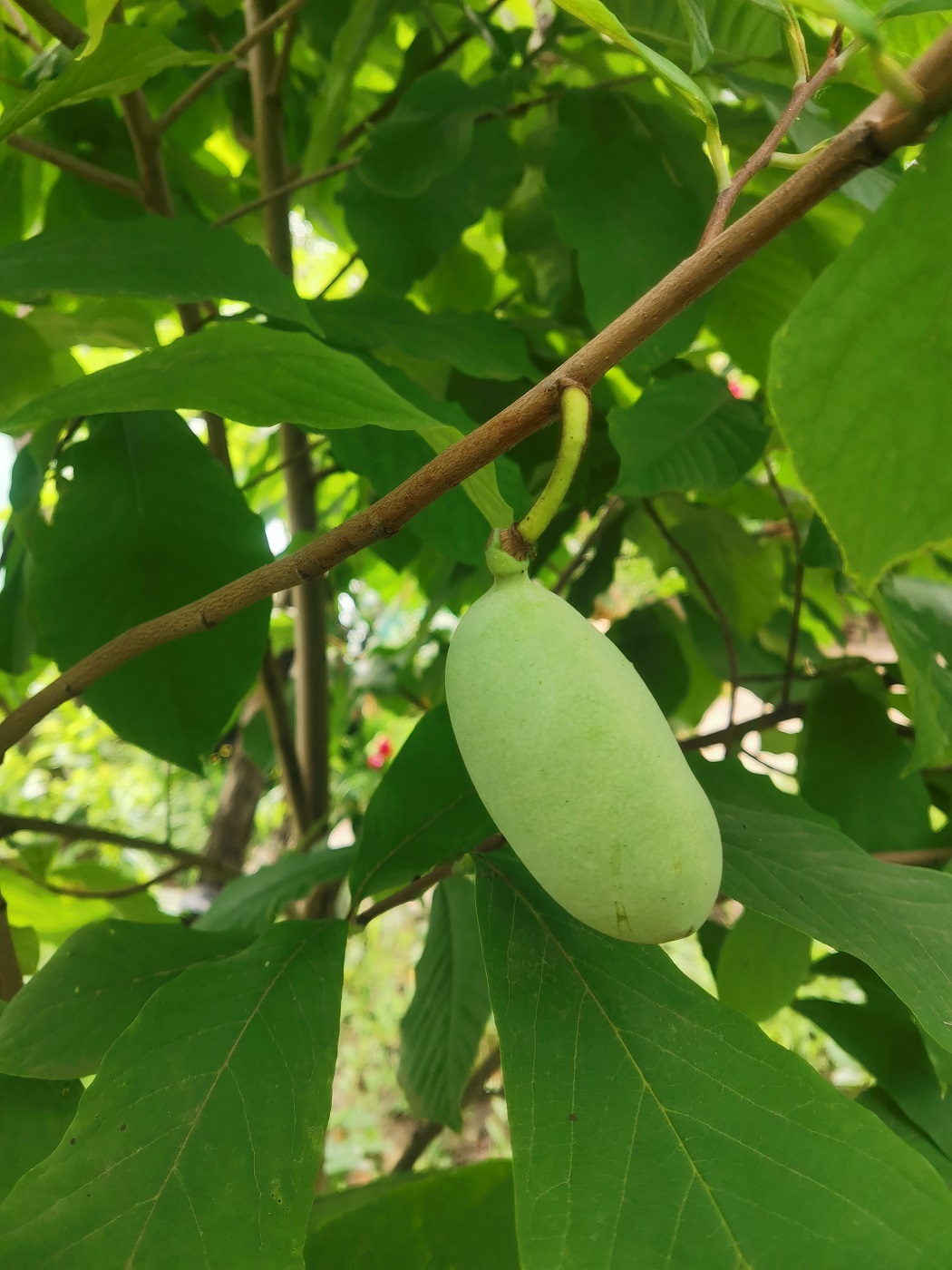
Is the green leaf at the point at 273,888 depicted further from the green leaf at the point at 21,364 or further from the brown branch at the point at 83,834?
the green leaf at the point at 21,364

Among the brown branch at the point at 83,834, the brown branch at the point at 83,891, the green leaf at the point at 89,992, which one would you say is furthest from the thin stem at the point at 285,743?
the green leaf at the point at 89,992

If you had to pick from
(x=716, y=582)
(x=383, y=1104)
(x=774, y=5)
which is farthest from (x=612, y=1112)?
(x=383, y=1104)

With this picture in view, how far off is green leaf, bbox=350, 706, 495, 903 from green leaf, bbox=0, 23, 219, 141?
14.8 inches

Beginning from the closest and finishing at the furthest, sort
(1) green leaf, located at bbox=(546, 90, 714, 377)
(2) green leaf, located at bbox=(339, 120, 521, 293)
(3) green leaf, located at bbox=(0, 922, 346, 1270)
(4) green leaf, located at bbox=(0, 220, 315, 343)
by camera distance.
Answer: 1. (3) green leaf, located at bbox=(0, 922, 346, 1270)
2. (4) green leaf, located at bbox=(0, 220, 315, 343)
3. (1) green leaf, located at bbox=(546, 90, 714, 377)
4. (2) green leaf, located at bbox=(339, 120, 521, 293)

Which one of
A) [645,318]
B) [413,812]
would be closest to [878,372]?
[645,318]

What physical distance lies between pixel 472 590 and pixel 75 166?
55cm

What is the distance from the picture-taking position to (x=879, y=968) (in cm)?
41

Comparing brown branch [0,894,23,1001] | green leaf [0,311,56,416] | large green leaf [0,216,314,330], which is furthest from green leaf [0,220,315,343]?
brown branch [0,894,23,1001]

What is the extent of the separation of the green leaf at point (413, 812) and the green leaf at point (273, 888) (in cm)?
15

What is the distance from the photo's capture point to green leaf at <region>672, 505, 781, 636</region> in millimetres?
912

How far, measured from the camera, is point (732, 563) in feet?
3.03

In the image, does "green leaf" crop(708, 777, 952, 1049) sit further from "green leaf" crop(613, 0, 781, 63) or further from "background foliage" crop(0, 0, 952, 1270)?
"green leaf" crop(613, 0, 781, 63)

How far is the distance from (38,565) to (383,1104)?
6.91 ft

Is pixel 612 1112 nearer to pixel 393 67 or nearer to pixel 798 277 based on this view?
pixel 798 277
